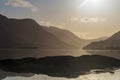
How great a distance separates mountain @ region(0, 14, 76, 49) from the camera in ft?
23.1

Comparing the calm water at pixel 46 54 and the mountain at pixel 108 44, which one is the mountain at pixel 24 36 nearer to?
the calm water at pixel 46 54

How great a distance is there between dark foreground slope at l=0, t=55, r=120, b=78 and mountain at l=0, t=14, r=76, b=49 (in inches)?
16.6

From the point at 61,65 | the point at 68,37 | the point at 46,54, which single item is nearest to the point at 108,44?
the point at 68,37

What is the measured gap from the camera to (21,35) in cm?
703

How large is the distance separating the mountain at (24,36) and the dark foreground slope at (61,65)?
423 millimetres

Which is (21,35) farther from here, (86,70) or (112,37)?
(112,37)

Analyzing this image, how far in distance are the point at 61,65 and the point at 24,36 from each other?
1.33 metres

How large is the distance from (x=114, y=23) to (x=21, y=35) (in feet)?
8.84

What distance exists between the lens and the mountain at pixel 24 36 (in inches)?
277

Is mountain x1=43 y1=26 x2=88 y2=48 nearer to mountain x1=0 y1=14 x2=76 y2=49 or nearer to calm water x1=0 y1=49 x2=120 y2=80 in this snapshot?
mountain x1=0 y1=14 x2=76 y2=49

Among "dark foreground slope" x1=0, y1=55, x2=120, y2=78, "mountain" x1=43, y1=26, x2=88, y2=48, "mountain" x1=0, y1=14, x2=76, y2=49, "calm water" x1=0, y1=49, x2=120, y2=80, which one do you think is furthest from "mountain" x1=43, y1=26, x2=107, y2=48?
"dark foreground slope" x1=0, y1=55, x2=120, y2=78

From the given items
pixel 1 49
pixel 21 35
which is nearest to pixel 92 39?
pixel 21 35

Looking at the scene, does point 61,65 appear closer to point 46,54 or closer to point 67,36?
point 46,54

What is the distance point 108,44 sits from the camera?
7414 mm
